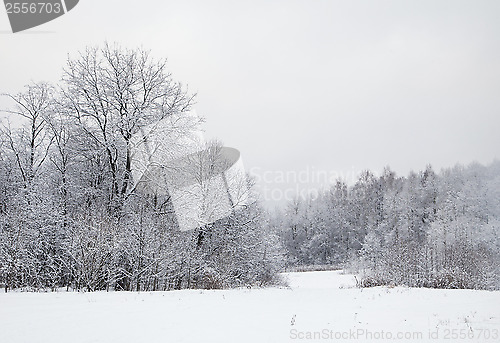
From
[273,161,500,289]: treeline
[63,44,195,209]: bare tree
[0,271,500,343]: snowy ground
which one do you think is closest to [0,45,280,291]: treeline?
[63,44,195,209]: bare tree

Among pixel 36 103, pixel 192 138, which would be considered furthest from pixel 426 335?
pixel 36 103

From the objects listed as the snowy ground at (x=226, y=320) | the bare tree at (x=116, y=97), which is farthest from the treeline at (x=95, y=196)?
the snowy ground at (x=226, y=320)

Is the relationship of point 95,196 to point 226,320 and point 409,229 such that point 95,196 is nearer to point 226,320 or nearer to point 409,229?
point 226,320

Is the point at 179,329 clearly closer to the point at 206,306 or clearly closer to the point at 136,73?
the point at 206,306

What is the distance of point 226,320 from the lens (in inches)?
268

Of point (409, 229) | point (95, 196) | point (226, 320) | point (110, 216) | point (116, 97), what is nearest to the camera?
point (226, 320)

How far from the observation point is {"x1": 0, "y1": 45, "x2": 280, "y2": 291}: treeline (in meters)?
12.4

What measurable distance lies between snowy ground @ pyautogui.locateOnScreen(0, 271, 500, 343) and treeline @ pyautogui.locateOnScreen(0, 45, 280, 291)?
3.57m

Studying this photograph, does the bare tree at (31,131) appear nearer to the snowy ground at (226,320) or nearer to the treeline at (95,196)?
the treeline at (95,196)

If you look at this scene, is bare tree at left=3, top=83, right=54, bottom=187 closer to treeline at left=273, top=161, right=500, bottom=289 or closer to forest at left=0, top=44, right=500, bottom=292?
forest at left=0, top=44, right=500, bottom=292

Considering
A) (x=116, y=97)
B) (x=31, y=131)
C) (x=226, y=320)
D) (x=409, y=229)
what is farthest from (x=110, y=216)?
(x=409, y=229)

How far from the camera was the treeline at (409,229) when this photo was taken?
64.8 ft

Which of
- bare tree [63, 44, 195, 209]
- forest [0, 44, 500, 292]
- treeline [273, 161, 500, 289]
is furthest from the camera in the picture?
treeline [273, 161, 500, 289]

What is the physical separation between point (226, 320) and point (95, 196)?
11.4 m
